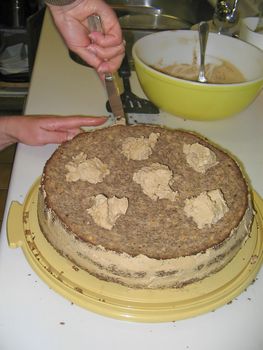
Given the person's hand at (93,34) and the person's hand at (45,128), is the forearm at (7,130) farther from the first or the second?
the person's hand at (93,34)

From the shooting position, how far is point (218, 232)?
66cm

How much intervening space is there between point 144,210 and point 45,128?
348 millimetres

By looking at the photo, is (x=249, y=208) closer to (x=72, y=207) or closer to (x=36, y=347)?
Answer: (x=72, y=207)

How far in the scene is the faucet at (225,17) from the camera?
4.48 feet

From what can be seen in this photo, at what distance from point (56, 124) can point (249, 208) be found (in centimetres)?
43

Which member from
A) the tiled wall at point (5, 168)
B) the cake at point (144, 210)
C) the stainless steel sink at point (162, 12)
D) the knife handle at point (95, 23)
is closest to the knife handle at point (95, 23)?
the knife handle at point (95, 23)

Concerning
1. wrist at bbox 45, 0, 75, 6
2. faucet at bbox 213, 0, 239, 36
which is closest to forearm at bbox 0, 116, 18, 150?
wrist at bbox 45, 0, 75, 6

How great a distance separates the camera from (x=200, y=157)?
756mm

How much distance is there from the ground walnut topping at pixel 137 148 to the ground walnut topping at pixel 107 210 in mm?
121

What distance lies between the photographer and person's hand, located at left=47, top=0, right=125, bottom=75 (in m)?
0.98

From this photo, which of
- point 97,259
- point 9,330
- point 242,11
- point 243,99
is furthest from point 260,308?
point 242,11

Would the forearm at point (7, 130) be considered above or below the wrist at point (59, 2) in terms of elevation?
below

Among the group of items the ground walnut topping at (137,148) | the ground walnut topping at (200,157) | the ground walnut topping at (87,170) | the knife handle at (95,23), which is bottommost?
the ground walnut topping at (87,170)

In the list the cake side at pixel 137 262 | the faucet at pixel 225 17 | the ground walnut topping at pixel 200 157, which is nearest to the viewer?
the cake side at pixel 137 262
